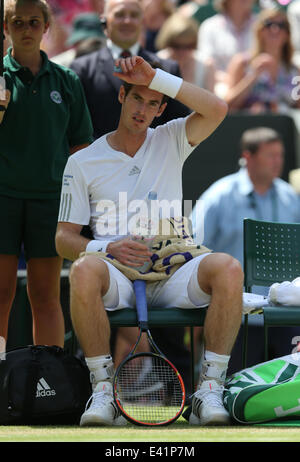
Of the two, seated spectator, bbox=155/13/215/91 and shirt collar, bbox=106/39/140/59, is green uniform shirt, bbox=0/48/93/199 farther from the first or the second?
seated spectator, bbox=155/13/215/91

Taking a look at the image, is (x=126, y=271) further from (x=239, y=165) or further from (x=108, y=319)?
(x=239, y=165)

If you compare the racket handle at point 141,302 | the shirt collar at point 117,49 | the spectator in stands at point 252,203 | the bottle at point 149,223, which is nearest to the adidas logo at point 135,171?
the bottle at point 149,223

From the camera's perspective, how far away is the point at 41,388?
4.01 metres

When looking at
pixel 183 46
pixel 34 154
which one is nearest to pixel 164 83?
pixel 34 154

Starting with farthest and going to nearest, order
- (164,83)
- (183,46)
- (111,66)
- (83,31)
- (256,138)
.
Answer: (83,31) < (183,46) < (256,138) < (111,66) < (164,83)

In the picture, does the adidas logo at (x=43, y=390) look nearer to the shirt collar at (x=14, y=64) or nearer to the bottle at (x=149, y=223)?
the bottle at (x=149, y=223)

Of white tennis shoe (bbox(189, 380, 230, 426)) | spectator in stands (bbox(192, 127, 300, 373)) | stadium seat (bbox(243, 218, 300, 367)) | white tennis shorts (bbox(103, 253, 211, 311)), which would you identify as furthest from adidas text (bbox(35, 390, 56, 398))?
spectator in stands (bbox(192, 127, 300, 373))

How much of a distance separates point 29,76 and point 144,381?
61.2 inches

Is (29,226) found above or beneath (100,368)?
above

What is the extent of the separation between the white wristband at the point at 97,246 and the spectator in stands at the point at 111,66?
0.96 meters

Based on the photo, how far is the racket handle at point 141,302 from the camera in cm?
404

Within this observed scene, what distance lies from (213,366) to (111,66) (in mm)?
2045

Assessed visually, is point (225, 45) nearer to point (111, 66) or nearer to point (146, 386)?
point (111, 66)

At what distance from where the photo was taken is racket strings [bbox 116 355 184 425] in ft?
12.9
